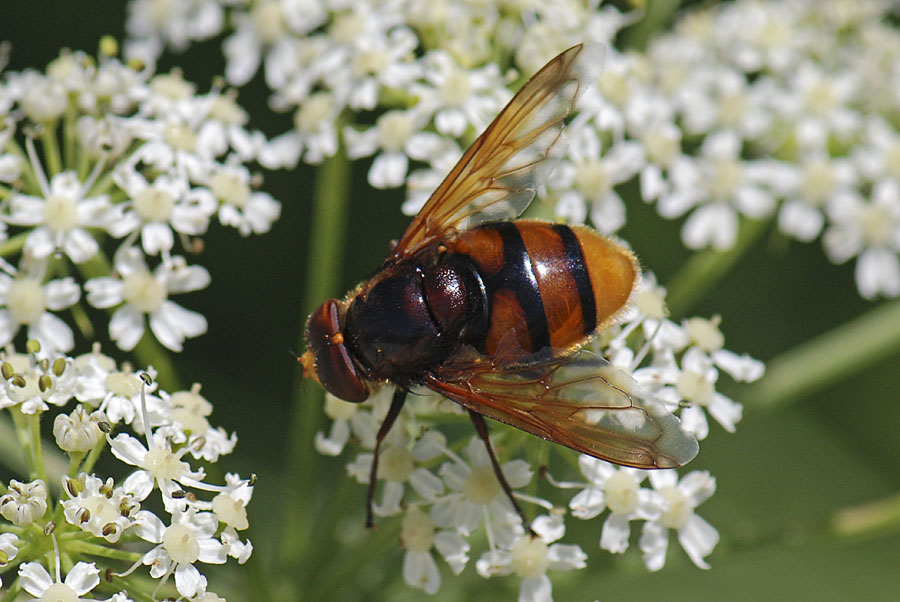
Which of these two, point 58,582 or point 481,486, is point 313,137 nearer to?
point 481,486

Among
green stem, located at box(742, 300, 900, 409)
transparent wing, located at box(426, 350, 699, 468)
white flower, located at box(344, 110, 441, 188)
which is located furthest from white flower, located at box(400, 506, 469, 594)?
green stem, located at box(742, 300, 900, 409)

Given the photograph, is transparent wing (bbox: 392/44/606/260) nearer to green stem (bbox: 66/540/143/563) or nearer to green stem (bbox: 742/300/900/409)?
green stem (bbox: 66/540/143/563)

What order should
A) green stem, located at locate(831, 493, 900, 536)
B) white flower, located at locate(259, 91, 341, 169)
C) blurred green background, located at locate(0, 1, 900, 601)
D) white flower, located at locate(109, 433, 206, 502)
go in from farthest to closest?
blurred green background, located at locate(0, 1, 900, 601), white flower, located at locate(259, 91, 341, 169), green stem, located at locate(831, 493, 900, 536), white flower, located at locate(109, 433, 206, 502)

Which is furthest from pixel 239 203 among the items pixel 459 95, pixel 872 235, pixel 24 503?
pixel 872 235

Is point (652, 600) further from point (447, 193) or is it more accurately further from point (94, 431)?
point (94, 431)

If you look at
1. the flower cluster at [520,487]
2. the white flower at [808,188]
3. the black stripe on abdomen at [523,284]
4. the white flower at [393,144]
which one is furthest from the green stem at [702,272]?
the black stripe on abdomen at [523,284]

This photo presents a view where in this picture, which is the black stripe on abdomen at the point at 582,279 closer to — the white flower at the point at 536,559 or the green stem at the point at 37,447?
the white flower at the point at 536,559
